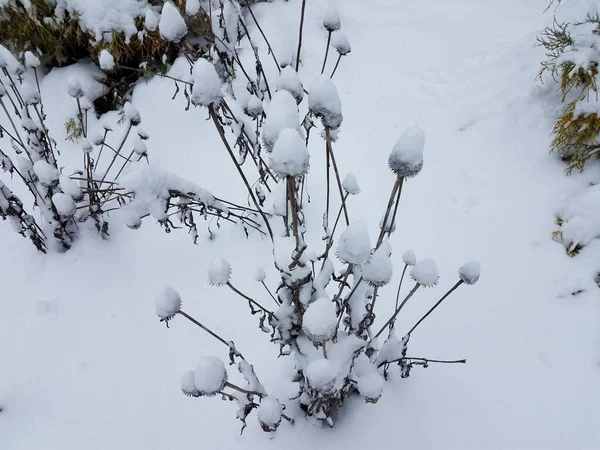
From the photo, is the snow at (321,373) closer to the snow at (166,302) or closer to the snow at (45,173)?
the snow at (166,302)

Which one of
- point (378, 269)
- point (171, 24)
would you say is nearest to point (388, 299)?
point (378, 269)

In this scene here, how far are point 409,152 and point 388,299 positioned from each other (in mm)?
793

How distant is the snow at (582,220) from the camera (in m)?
1.39

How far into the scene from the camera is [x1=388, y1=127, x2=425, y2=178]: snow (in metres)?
0.69

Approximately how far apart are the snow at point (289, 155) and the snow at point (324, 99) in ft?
0.41

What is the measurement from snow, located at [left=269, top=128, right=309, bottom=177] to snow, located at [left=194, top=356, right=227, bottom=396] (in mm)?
398

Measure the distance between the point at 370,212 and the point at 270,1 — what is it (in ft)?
5.43

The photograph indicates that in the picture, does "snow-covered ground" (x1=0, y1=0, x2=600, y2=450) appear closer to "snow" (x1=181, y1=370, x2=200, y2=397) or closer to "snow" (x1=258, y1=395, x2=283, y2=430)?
"snow" (x1=258, y1=395, x2=283, y2=430)

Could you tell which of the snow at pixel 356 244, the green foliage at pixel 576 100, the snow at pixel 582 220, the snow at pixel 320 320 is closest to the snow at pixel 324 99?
the snow at pixel 356 244

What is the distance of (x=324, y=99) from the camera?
2.25 feet

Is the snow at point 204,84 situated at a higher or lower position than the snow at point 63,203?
lower

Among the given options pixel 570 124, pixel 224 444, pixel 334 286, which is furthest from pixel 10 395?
pixel 570 124

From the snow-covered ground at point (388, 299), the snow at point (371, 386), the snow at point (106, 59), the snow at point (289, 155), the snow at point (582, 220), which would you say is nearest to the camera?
the snow at point (289, 155)

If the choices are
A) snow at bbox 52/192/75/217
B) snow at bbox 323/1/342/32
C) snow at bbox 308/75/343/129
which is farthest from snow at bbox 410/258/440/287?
snow at bbox 52/192/75/217
